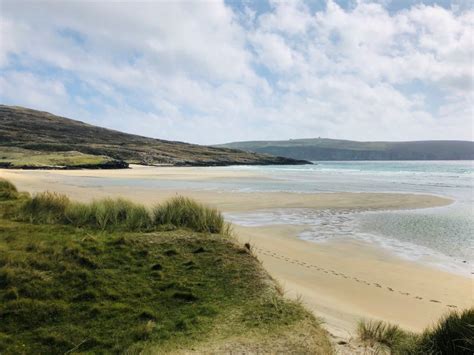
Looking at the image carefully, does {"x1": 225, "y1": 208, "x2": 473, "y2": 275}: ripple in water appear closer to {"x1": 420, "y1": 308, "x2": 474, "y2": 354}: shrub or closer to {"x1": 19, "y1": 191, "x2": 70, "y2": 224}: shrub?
{"x1": 420, "y1": 308, "x2": 474, "y2": 354}: shrub

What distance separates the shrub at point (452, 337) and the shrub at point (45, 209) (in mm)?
8671

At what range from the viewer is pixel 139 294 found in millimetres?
6266

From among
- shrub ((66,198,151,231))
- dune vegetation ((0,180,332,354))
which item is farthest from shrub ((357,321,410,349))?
shrub ((66,198,151,231))

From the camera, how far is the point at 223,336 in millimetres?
5156

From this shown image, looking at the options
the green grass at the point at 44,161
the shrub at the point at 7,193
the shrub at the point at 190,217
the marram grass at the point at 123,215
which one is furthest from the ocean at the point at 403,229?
the green grass at the point at 44,161

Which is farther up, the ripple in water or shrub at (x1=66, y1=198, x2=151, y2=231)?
shrub at (x1=66, y1=198, x2=151, y2=231)

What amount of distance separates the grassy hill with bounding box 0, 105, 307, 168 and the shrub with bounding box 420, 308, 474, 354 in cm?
6099

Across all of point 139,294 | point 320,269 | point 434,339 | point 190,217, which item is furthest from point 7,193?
point 434,339

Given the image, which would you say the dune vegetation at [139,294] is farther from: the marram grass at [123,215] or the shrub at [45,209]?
the shrub at [45,209]

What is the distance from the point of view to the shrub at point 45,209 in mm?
10038

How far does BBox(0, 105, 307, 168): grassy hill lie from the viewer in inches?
2537

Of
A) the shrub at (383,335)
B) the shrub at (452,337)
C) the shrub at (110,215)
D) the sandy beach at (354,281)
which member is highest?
the shrub at (110,215)

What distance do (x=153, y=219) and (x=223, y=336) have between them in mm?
5570

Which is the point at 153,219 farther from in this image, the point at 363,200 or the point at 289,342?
the point at 363,200
